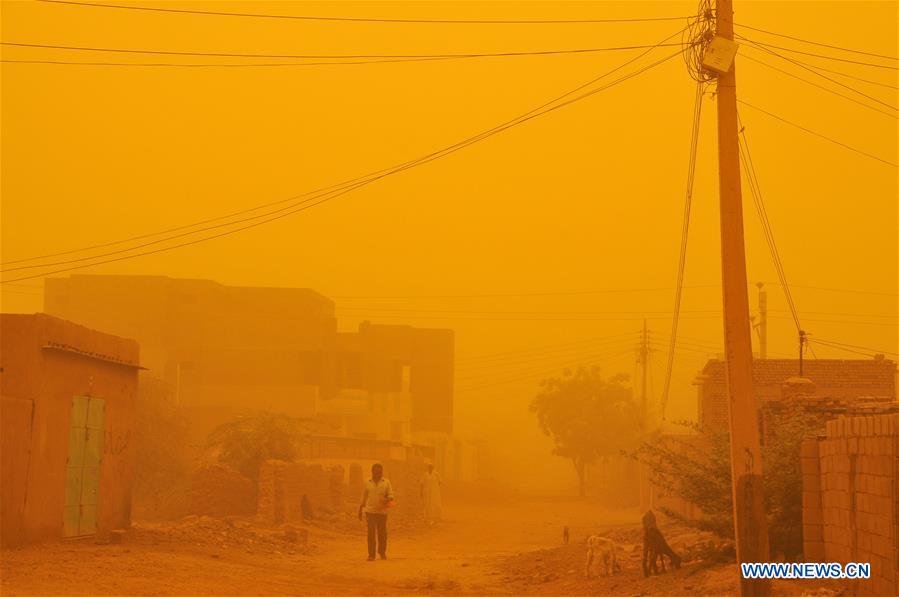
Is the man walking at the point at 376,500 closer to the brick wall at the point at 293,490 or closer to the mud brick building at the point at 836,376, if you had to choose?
the brick wall at the point at 293,490

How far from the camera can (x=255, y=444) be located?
31969mm

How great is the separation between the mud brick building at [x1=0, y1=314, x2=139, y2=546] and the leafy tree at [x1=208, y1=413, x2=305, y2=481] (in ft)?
41.5

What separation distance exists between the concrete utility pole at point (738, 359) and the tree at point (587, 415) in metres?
56.2

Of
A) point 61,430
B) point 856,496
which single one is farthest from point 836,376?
point 61,430

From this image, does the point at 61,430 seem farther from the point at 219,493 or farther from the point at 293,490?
the point at 293,490

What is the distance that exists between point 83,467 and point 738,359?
10.9 m

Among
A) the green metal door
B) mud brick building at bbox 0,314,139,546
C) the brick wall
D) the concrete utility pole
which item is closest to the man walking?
mud brick building at bbox 0,314,139,546

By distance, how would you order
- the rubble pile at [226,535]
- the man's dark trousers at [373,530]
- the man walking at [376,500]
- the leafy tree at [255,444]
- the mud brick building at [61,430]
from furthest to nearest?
the leafy tree at [255,444]
the man's dark trousers at [373,530]
the man walking at [376,500]
the rubble pile at [226,535]
the mud brick building at [61,430]

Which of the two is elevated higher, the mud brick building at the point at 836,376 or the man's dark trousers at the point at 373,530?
the mud brick building at the point at 836,376

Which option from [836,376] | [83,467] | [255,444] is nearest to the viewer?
[83,467]

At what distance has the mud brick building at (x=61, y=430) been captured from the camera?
49.5ft

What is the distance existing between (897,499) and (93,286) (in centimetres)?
6502

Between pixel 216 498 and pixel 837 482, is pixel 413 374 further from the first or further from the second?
pixel 837 482

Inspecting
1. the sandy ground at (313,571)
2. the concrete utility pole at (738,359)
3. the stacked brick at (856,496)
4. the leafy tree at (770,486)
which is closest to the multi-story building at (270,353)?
the sandy ground at (313,571)
